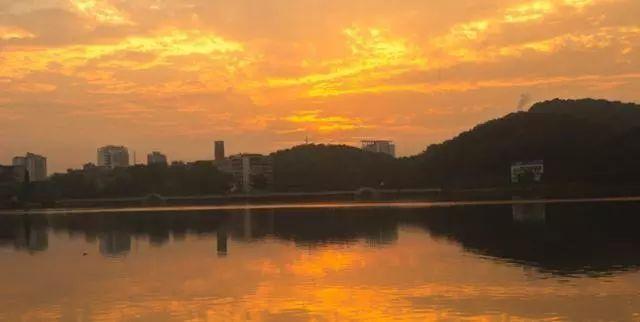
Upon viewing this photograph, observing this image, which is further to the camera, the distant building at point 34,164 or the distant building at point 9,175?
the distant building at point 34,164

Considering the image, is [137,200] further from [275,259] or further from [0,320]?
[0,320]

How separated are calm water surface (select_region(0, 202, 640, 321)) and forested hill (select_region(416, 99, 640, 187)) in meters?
49.2

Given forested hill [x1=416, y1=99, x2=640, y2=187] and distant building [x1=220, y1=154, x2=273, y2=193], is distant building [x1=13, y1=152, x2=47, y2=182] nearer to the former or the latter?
distant building [x1=220, y1=154, x2=273, y2=193]

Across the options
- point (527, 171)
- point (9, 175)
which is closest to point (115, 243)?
point (527, 171)

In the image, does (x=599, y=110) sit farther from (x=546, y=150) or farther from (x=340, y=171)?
(x=340, y=171)

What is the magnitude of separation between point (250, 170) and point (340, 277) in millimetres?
122562

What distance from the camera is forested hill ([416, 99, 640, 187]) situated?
7675cm

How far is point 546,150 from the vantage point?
279ft

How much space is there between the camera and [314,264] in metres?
19.9

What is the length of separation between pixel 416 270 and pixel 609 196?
58861 millimetres

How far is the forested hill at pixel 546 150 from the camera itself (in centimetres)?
7675

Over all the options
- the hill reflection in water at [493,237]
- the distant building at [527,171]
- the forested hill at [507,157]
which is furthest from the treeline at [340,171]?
the hill reflection in water at [493,237]

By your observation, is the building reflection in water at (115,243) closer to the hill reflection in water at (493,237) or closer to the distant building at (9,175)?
the hill reflection in water at (493,237)

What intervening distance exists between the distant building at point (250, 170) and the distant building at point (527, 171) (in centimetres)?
4112
